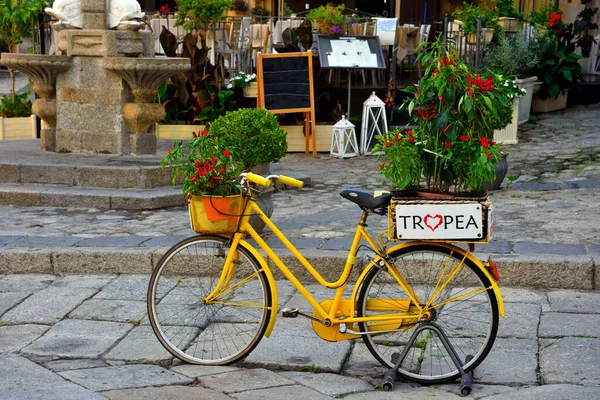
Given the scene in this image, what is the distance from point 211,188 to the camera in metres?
4.83

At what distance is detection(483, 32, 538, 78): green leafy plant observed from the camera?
13227mm

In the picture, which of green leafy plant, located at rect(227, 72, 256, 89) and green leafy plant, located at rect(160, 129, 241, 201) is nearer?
green leafy plant, located at rect(160, 129, 241, 201)

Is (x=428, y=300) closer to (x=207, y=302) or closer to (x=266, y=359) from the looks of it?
(x=266, y=359)

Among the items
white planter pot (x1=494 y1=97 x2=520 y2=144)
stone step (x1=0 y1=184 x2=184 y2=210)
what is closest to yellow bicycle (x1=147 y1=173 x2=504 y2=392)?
stone step (x1=0 y1=184 x2=184 y2=210)


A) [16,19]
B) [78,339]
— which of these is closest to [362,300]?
[78,339]

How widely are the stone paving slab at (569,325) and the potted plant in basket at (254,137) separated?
245cm

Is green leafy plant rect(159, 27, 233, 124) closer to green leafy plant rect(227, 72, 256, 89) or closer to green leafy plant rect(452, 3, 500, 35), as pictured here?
green leafy plant rect(227, 72, 256, 89)

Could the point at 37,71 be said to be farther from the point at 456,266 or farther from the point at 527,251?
the point at 456,266

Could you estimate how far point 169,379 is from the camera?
454 cm

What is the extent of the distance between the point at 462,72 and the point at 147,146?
5.83m

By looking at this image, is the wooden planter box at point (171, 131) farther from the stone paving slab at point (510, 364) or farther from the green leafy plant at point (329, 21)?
the stone paving slab at point (510, 364)

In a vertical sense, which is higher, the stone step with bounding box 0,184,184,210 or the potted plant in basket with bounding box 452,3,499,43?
the potted plant in basket with bounding box 452,3,499,43

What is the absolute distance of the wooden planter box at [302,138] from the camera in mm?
12297

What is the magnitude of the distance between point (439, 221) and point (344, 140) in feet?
25.1
